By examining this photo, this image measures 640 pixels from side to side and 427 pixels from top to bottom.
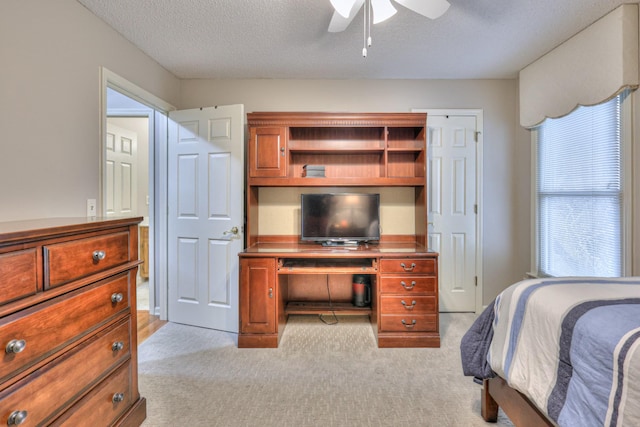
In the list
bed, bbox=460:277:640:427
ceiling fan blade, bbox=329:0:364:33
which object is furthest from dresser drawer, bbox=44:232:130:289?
bed, bbox=460:277:640:427

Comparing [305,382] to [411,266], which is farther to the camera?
[411,266]

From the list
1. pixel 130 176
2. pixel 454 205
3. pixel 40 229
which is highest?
pixel 130 176

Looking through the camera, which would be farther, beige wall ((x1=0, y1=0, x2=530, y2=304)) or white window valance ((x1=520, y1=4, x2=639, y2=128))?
white window valance ((x1=520, y1=4, x2=639, y2=128))

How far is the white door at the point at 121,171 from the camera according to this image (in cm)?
424

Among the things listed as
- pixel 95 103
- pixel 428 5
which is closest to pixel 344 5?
pixel 428 5

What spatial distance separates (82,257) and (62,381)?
1.53 ft

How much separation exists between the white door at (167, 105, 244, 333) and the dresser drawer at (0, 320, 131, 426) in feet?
4.66

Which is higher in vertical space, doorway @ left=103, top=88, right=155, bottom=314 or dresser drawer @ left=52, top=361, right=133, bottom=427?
doorway @ left=103, top=88, right=155, bottom=314

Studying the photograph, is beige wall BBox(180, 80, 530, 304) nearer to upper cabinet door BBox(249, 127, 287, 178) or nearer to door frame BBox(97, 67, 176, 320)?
door frame BBox(97, 67, 176, 320)

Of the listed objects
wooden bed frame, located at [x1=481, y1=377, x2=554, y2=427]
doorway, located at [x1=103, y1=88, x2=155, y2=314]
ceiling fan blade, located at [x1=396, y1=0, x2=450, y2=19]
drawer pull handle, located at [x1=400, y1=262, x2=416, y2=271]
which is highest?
ceiling fan blade, located at [x1=396, y1=0, x2=450, y2=19]

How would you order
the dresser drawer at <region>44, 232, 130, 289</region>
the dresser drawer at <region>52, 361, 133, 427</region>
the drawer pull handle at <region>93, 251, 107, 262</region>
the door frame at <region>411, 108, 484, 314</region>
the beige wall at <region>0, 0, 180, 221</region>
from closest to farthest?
the dresser drawer at <region>44, 232, 130, 289</region>
the dresser drawer at <region>52, 361, 133, 427</region>
the drawer pull handle at <region>93, 251, 107, 262</region>
the beige wall at <region>0, 0, 180, 221</region>
the door frame at <region>411, 108, 484, 314</region>

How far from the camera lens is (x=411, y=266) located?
8.70 feet

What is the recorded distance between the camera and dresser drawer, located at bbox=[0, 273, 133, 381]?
1.01 meters

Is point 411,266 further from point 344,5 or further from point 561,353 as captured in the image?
point 344,5
